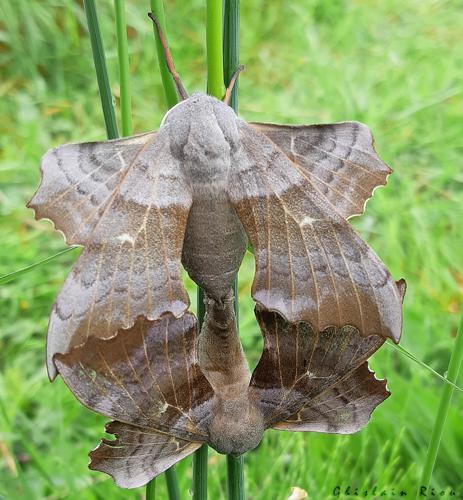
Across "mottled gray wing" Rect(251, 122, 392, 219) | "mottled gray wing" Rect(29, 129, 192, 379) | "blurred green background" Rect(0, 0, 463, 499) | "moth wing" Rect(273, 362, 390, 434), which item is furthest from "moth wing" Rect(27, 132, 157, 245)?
"blurred green background" Rect(0, 0, 463, 499)

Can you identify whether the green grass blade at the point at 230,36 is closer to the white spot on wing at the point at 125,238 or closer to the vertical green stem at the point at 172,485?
the white spot on wing at the point at 125,238

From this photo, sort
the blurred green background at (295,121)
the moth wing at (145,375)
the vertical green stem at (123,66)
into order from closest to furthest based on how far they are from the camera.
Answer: the moth wing at (145,375)
the vertical green stem at (123,66)
the blurred green background at (295,121)

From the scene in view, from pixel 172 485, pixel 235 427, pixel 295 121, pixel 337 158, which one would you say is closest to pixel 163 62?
pixel 337 158

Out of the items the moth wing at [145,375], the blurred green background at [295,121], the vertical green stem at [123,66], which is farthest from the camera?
the blurred green background at [295,121]

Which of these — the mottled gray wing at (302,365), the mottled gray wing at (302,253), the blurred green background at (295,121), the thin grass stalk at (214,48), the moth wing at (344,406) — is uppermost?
the thin grass stalk at (214,48)

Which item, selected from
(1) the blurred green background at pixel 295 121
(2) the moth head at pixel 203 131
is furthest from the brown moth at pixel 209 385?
(1) the blurred green background at pixel 295 121

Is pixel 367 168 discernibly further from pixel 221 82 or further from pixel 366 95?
pixel 366 95

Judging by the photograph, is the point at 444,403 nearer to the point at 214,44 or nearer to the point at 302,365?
the point at 302,365
